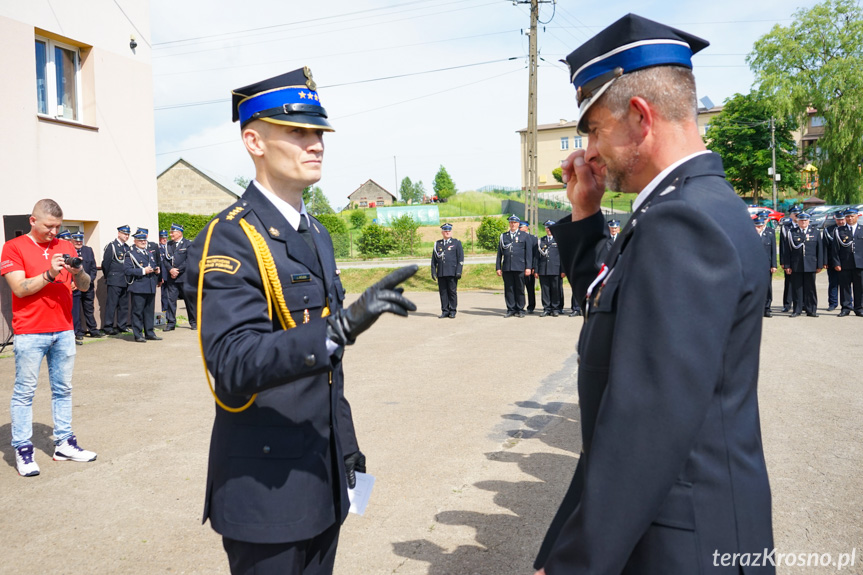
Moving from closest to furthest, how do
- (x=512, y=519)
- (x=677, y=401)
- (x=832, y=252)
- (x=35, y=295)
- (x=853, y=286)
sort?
(x=677, y=401), (x=512, y=519), (x=35, y=295), (x=853, y=286), (x=832, y=252)

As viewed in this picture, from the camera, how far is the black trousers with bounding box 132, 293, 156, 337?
43.9 feet

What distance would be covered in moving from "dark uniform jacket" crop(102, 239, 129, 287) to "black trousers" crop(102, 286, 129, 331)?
0.87 feet

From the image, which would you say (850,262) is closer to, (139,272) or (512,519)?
(512,519)

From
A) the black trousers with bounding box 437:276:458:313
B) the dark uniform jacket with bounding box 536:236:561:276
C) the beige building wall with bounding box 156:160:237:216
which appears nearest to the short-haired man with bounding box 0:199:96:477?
the black trousers with bounding box 437:276:458:313

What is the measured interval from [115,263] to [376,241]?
23.2m

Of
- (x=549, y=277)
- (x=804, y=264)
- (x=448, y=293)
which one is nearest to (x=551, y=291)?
(x=549, y=277)

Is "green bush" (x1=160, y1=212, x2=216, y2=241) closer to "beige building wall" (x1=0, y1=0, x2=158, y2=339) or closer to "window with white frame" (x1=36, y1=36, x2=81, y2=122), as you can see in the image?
"beige building wall" (x1=0, y1=0, x2=158, y2=339)

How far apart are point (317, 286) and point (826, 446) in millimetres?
5409

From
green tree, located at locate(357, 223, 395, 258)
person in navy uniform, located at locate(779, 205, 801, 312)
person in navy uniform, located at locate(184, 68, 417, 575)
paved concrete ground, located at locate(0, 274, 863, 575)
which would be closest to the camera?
person in navy uniform, located at locate(184, 68, 417, 575)

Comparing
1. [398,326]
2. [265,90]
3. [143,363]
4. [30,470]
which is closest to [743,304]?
[265,90]

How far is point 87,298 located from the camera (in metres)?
13.9

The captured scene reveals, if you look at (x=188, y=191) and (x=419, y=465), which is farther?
(x=188, y=191)

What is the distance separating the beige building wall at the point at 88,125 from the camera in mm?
12078

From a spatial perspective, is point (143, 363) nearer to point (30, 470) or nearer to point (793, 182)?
point (30, 470)
